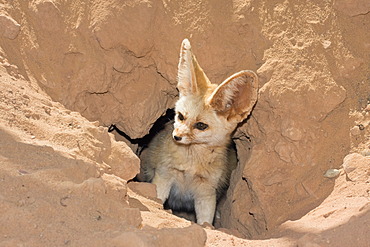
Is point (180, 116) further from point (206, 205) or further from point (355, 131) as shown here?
point (355, 131)

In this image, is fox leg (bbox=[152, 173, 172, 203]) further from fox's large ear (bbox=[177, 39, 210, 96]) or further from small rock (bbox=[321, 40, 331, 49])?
small rock (bbox=[321, 40, 331, 49])

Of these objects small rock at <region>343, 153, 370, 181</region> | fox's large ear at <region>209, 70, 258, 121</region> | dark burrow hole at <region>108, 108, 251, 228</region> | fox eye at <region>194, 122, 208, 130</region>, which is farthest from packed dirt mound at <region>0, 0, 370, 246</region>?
fox eye at <region>194, 122, 208, 130</region>

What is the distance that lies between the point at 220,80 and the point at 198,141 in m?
0.76

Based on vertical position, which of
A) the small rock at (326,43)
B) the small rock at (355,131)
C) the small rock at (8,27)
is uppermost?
the small rock at (326,43)

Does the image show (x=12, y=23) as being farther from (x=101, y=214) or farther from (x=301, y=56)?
(x=301, y=56)

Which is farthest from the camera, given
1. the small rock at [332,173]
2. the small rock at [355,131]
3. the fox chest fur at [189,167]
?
the fox chest fur at [189,167]

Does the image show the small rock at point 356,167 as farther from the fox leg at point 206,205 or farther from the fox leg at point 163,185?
the fox leg at point 163,185

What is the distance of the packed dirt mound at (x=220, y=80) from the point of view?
126 inches

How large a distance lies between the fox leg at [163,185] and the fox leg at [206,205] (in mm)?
370

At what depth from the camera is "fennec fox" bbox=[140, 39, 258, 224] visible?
413 centimetres

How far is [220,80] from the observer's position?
471 centimetres

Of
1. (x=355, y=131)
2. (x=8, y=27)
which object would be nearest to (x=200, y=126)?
A: (x=355, y=131)

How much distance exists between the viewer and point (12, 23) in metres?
4.06

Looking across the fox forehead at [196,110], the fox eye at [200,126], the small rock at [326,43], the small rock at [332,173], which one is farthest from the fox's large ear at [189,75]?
the small rock at [332,173]
